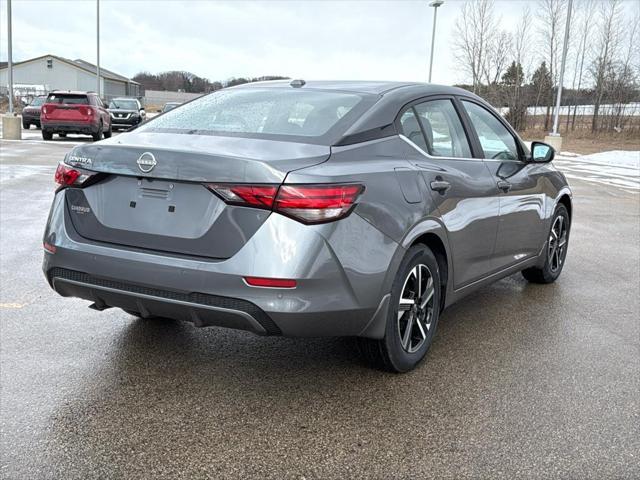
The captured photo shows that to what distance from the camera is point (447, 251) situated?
13.6 feet

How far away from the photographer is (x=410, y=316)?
3.95 meters

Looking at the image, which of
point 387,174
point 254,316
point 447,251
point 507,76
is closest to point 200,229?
point 254,316

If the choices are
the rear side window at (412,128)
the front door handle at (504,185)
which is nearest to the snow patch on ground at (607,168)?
the front door handle at (504,185)

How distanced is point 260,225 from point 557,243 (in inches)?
152

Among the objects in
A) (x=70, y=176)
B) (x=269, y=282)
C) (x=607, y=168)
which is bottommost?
(x=607, y=168)

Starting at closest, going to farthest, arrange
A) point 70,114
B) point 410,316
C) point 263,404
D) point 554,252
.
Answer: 1. point 263,404
2. point 410,316
3. point 554,252
4. point 70,114

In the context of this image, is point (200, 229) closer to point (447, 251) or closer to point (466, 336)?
point (447, 251)

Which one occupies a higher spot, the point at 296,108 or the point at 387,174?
the point at 296,108

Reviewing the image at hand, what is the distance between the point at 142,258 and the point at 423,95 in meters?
2.02

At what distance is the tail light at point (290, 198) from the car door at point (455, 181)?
853 mm

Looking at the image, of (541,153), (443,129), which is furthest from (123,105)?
(443,129)

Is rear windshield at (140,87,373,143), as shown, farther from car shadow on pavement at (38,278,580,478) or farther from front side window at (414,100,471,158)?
car shadow on pavement at (38,278,580,478)

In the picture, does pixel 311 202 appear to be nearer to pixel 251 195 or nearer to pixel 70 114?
pixel 251 195

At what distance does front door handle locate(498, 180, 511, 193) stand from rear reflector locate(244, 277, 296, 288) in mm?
2193
